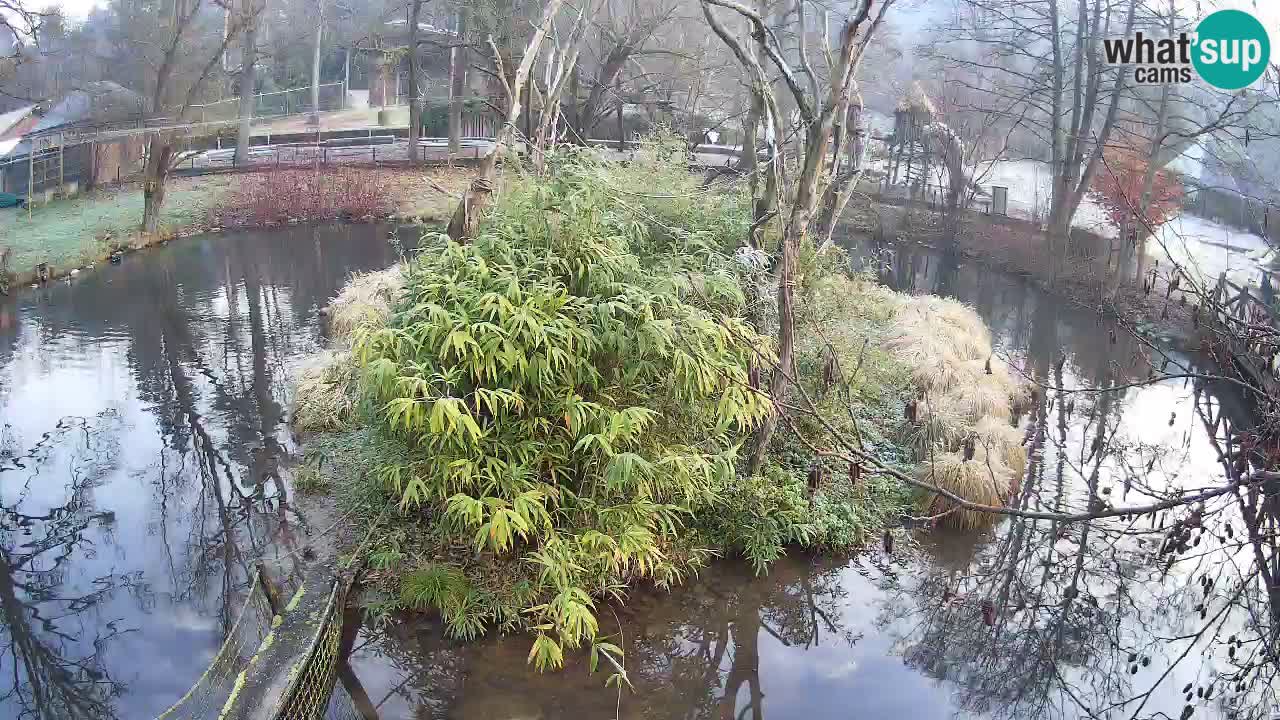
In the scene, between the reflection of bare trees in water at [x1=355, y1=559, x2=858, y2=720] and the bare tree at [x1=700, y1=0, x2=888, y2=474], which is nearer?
the reflection of bare trees in water at [x1=355, y1=559, x2=858, y2=720]

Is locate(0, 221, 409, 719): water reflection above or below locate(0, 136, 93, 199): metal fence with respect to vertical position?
below

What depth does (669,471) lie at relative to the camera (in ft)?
20.4

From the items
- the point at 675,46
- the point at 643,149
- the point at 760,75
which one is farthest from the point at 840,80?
the point at 675,46

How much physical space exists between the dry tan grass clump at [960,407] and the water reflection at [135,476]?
491cm

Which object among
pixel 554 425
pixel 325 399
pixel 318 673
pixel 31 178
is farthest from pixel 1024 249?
pixel 31 178

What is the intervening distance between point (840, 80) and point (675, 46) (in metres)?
22.5

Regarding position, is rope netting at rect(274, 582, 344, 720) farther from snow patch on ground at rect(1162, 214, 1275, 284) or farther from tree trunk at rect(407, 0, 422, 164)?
tree trunk at rect(407, 0, 422, 164)

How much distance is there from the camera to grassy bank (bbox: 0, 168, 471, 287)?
16266 mm

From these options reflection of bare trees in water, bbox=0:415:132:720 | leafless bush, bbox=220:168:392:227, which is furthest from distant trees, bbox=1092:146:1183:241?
leafless bush, bbox=220:168:392:227

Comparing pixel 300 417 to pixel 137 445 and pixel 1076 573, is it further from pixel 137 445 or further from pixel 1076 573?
pixel 1076 573

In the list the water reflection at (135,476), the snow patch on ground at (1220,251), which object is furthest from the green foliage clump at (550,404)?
the snow patch on ground at (1220,251)

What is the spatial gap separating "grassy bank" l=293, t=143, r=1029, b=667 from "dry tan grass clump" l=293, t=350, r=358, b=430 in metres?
1.58

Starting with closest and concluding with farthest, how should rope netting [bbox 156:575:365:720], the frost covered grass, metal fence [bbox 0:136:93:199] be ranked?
rope netting [bbox 156:575:365:720] → the frost covered grass → metal fence [bbox 0:136:93:199]

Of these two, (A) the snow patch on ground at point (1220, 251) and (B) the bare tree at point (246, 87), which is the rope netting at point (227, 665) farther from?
(B) the bare tree at point (246, 87)
